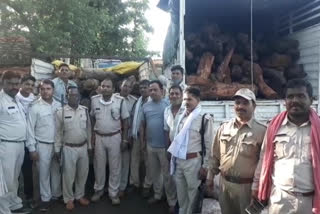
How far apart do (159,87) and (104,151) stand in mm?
1205

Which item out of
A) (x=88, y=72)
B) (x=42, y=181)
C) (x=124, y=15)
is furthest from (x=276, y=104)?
(x=124, y=15)

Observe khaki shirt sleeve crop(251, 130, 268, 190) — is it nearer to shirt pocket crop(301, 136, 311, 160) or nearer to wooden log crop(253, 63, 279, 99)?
shirt pocket crop(301, 136, 311, 160)

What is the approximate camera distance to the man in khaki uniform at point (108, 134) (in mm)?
5207

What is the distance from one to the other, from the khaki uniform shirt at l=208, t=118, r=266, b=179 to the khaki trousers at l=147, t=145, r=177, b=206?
170 cm

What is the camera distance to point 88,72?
7.70 meters

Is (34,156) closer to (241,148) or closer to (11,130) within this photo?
(11,130)

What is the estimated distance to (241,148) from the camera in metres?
3.15

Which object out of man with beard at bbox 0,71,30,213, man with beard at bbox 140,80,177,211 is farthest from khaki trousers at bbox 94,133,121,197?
man with beard at bbox 0,71,30,213

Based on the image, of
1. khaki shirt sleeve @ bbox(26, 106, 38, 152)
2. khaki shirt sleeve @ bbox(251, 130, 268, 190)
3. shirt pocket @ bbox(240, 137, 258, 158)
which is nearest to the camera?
khaki shirt sleeve @ bbox(251, 130, 268, 190)

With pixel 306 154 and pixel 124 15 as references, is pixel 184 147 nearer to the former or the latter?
pixel 306 154

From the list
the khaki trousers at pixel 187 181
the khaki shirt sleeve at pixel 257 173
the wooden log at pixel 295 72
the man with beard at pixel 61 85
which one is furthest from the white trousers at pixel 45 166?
the wooden log at pixel 295 72

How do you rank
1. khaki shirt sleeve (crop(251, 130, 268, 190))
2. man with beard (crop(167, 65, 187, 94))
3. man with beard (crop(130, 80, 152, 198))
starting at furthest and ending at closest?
man with beard (crop(130, 80, 152, 198)), man with beard (crop(167, 65, 187, 94)), khaki shirt sleeve (crop(251, 130, 268, 190))

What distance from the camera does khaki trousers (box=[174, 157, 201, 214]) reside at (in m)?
4.03

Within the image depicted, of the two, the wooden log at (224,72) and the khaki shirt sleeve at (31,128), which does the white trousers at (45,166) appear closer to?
the khaki shirt sleeve at (31,128)
